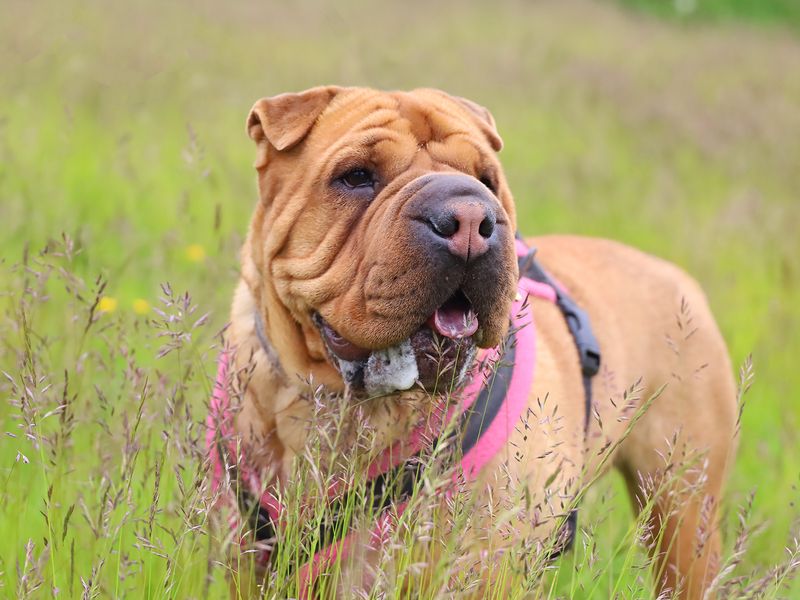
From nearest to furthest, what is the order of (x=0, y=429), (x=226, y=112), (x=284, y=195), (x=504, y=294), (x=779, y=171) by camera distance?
1. (x=504, y=294)
2. (x=284, y=195)
3. (x=0, y=429)
4. (x=226, y=112)
5. (x=779, y=171)

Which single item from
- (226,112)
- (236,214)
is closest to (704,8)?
(226,112)

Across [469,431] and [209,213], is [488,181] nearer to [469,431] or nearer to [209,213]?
[469,431]

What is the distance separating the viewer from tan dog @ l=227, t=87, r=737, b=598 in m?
2.30

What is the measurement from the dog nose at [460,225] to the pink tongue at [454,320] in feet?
0.54

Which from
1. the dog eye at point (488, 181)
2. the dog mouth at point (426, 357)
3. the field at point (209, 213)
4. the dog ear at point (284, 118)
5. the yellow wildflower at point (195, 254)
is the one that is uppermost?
the dog ear at point (284, 118)

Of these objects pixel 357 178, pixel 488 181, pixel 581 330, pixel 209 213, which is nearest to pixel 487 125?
pixel 488 181

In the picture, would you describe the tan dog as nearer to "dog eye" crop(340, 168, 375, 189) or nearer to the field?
"dog eye" crop(340, 168, 375, 189)

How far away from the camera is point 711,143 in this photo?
949cm

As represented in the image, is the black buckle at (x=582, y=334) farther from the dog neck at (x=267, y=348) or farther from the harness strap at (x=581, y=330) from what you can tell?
the dog neck at (x=267, y=348)

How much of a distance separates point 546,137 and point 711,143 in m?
1.84

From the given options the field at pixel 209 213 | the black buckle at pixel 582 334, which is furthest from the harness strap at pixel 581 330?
the field at pixel 209 213

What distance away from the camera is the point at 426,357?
2.40 meters

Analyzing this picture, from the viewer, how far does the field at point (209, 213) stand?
89.4 inches

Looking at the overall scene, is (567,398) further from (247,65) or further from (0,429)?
(247,65)
